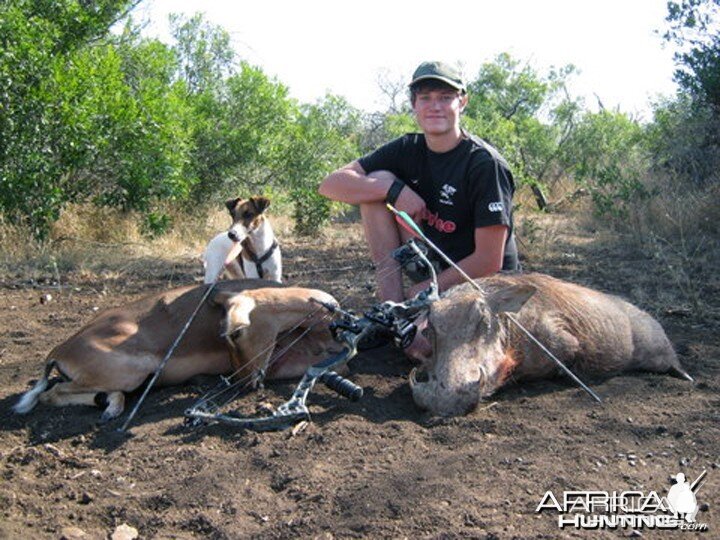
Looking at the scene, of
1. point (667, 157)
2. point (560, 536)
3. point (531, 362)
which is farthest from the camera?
point (667, 157)

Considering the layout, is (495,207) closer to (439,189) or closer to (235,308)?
(439,189)

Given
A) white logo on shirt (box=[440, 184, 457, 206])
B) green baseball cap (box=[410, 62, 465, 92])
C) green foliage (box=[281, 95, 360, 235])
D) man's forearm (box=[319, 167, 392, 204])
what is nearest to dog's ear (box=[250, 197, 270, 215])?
man's forearm (box=[319, 167, 392, 204])

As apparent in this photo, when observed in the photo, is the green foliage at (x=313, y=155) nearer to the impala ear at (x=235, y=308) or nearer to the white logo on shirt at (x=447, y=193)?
the white logo on shirt at (x=447, y=193)

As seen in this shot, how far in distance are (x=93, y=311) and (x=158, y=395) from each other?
8.93 feet

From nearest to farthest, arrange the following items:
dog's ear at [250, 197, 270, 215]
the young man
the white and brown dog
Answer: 1. the young man
2. the white and brown dog
3. dog's ear at [250, 197, 270, 215]

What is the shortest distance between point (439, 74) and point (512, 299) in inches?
67.7

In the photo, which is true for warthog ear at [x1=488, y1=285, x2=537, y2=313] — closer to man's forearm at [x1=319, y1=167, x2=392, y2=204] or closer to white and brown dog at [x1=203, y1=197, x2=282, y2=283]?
man's forearm at [x1=319, y1=167, x2=392, y2=204]

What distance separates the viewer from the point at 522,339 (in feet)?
16.4

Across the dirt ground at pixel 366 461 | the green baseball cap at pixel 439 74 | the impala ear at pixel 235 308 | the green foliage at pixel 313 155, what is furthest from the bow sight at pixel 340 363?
the green foliage at pixel 313 155

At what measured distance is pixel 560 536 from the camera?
3.14 m

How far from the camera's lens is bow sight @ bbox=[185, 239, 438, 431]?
4.35m

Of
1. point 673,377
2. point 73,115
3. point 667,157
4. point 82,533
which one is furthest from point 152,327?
point 667,157

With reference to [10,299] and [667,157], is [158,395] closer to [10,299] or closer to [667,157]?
[10,299]

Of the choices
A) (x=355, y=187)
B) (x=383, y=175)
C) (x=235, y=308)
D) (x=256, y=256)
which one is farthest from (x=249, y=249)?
(x=235, y=308)
